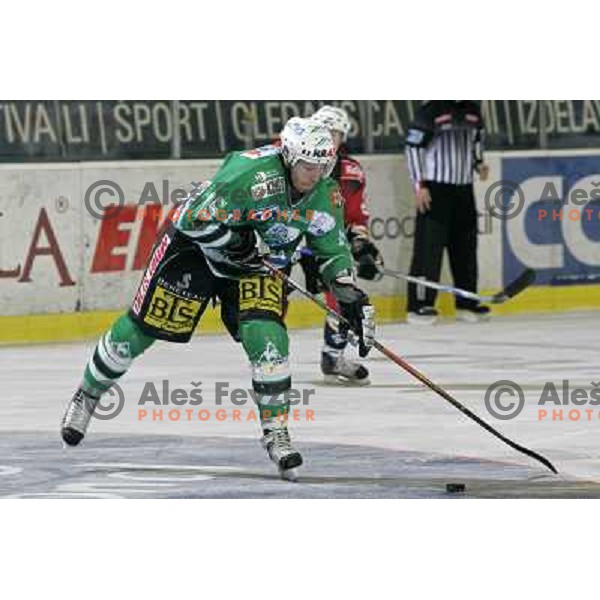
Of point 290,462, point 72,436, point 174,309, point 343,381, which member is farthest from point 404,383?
point 290,462

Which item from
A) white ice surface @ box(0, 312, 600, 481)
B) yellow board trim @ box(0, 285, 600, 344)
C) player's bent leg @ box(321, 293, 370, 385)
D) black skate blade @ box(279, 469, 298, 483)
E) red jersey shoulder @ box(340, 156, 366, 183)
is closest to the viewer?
black skate blade @ box(279, 469, 298, 483)

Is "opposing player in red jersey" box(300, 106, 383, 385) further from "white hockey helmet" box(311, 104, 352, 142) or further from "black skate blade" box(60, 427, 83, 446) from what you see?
"black skate blade" box(60, 427, 83, 446)

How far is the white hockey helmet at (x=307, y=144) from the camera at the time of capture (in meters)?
9.78

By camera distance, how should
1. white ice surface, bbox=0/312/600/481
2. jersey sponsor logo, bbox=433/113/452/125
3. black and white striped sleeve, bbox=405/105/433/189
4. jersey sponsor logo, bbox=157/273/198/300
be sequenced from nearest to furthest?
jersey sponsor logo, bbox=157/273/198/300, white ice surface, bbox=0/312/600/481, black and white striped sleeve, bbox=405/105/433/189, jersey sponsor logo, bbox=433/113/452/125

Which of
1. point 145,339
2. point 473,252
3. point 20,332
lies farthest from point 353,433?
point 473,252

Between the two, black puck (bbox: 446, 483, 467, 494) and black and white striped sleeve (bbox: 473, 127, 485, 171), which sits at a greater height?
black and white striped sleeve (bbox: 473, 127, 485, 171)

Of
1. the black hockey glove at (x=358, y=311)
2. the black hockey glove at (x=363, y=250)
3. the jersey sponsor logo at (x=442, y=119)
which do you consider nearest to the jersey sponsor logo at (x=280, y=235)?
the black hockey glove at (x=358, y=311)

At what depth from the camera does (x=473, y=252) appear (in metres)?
17.9

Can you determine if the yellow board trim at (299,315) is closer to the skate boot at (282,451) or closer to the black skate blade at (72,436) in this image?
the black skate blade at (72,436)

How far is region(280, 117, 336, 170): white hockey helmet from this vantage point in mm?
9781

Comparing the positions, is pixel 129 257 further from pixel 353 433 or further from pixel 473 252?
pixel 353 433

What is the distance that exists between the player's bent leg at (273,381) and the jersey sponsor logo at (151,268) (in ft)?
1.85

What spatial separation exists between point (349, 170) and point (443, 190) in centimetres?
452

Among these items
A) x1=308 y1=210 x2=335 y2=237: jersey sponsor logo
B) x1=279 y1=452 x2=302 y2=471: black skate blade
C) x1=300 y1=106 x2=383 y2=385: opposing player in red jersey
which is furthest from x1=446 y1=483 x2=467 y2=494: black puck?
x1=300 y1=106 x2=383 y2=385: opposing player in red jersey
